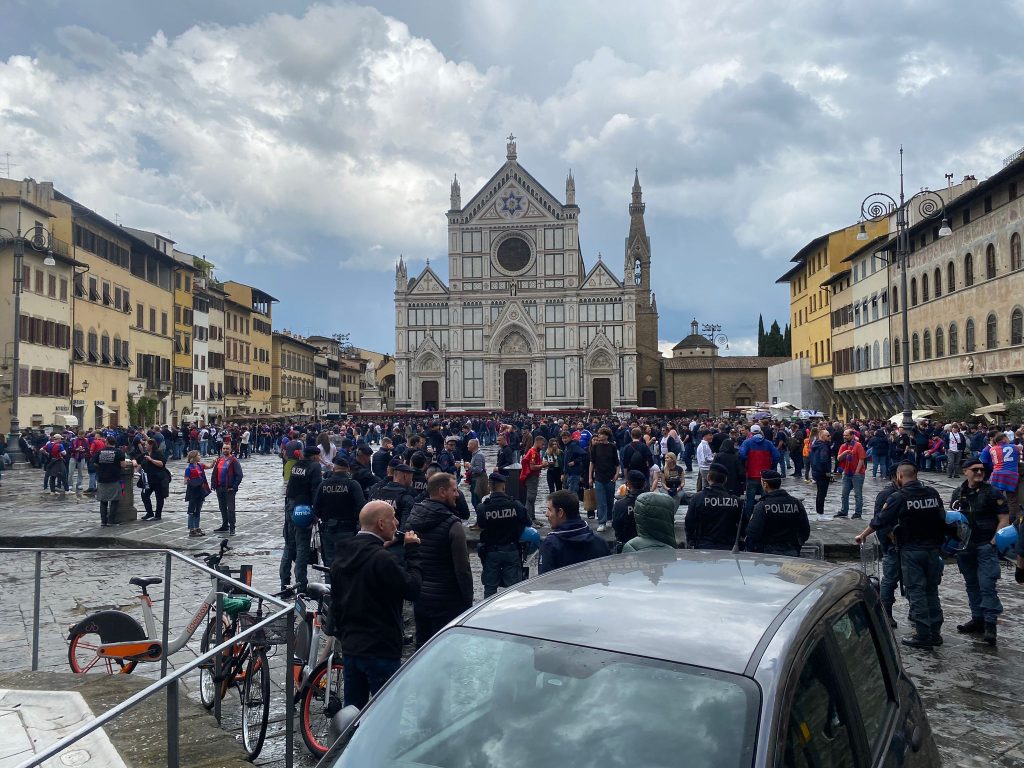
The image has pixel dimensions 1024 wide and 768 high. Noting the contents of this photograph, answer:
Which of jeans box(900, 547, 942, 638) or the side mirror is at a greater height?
the side mirror

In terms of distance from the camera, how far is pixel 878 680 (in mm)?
2912


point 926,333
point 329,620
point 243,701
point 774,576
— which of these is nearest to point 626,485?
point 329,620

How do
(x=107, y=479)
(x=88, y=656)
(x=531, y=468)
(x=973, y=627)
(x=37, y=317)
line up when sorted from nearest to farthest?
(x=88, y=656), (x=973, y=627), (x=531, y=468), (x=107, y=479), (x=37, y=317)

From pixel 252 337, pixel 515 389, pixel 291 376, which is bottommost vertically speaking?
pixel 515 389

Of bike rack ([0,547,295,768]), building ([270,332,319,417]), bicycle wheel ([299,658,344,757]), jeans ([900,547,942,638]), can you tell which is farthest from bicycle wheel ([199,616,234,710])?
building ([270,332,319,417])

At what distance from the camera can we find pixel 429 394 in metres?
67.4

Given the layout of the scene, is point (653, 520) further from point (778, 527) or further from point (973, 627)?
point (973, 627)

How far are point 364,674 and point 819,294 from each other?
51.8 meters

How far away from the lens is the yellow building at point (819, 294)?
153ft

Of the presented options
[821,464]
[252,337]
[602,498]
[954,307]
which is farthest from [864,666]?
[252,337]

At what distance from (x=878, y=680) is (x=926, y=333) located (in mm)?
35314

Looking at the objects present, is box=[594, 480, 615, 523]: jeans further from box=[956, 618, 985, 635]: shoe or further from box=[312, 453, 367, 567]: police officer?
box=[956, 618, 985, 635]: shoe

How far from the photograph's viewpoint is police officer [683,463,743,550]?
271 inches

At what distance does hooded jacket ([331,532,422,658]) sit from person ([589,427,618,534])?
8.37m
